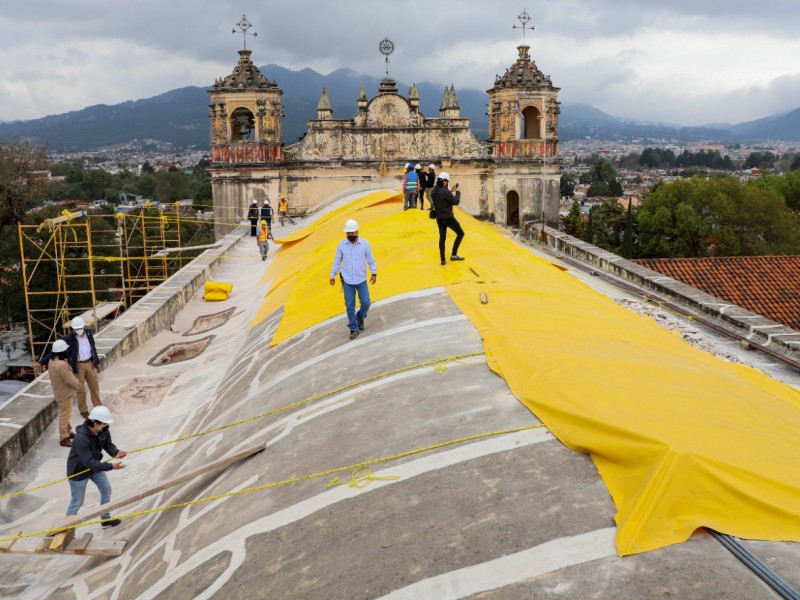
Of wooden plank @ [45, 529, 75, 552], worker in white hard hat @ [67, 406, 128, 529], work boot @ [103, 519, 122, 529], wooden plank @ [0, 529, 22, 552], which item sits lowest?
wooden plank @ [0, 529, 22, 552]

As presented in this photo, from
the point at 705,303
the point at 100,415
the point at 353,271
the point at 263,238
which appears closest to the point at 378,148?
the point at 263,238

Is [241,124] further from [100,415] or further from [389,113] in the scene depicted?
[100,415]

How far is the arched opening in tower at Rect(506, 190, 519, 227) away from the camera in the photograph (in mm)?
28969

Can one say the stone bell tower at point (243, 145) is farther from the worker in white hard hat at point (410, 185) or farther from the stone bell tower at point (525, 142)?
the worker in white hard hat at point (410, 185)

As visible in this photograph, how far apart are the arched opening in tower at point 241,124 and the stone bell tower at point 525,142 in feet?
29.7

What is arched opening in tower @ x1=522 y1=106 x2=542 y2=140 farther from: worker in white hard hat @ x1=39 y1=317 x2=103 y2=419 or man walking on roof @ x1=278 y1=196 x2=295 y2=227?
worker in white hard hat @ x1=39 y1=317 x2=103 y2=419

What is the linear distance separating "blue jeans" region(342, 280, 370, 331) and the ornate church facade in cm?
1875

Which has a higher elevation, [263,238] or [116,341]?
[263,238]

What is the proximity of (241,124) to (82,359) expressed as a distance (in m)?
20.0

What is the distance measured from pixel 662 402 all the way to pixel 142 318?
1031cm

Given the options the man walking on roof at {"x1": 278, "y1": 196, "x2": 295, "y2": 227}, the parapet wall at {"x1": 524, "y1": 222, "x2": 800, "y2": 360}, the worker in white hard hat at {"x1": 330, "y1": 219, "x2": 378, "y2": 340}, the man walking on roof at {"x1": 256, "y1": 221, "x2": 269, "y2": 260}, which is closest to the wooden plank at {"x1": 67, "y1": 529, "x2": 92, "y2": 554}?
the worker in white hard hat at {"x1": 330, "y1": 219, "x2": 378, "y2": 340}

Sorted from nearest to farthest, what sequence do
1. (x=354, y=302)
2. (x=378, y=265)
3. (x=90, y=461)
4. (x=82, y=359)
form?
(x=90, y=461) → (x=354, y=302) → (x=82, y=359) → (x=378, y=265)

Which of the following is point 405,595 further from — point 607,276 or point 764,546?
point 607,276

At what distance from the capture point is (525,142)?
27.9 m
